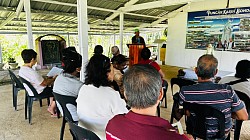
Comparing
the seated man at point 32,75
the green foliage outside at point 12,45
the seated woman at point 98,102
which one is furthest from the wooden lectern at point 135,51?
the green foliage outside at point 12,45

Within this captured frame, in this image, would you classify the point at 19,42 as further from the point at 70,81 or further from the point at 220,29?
the point at 220,29

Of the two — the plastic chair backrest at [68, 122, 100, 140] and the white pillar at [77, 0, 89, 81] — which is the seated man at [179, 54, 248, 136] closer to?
the plastic chair backrest at [68, 122, 100, 140]

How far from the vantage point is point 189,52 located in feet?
25.6

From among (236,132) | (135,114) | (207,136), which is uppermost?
(135,114)

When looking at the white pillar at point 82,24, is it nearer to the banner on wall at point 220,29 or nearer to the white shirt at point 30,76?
the white shirt at point 30,76

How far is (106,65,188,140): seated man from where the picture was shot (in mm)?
776

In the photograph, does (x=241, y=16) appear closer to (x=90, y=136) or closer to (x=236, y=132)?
(x=236, y=132)

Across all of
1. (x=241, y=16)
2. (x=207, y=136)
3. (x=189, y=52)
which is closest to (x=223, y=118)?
(x=207, y=136)

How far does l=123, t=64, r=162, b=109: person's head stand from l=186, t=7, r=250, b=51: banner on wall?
671 centimetres

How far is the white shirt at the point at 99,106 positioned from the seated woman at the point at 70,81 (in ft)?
1.83

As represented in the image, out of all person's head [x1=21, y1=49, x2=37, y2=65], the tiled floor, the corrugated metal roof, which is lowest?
the tiled floor

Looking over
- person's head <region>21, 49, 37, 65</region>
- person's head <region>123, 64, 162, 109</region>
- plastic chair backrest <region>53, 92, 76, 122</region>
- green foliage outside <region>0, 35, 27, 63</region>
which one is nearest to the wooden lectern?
person's head <region>21, 49, 37, 65</region>

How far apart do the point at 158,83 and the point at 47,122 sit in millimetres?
2598

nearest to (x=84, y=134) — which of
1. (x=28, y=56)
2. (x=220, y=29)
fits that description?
(x=28, y=56)
